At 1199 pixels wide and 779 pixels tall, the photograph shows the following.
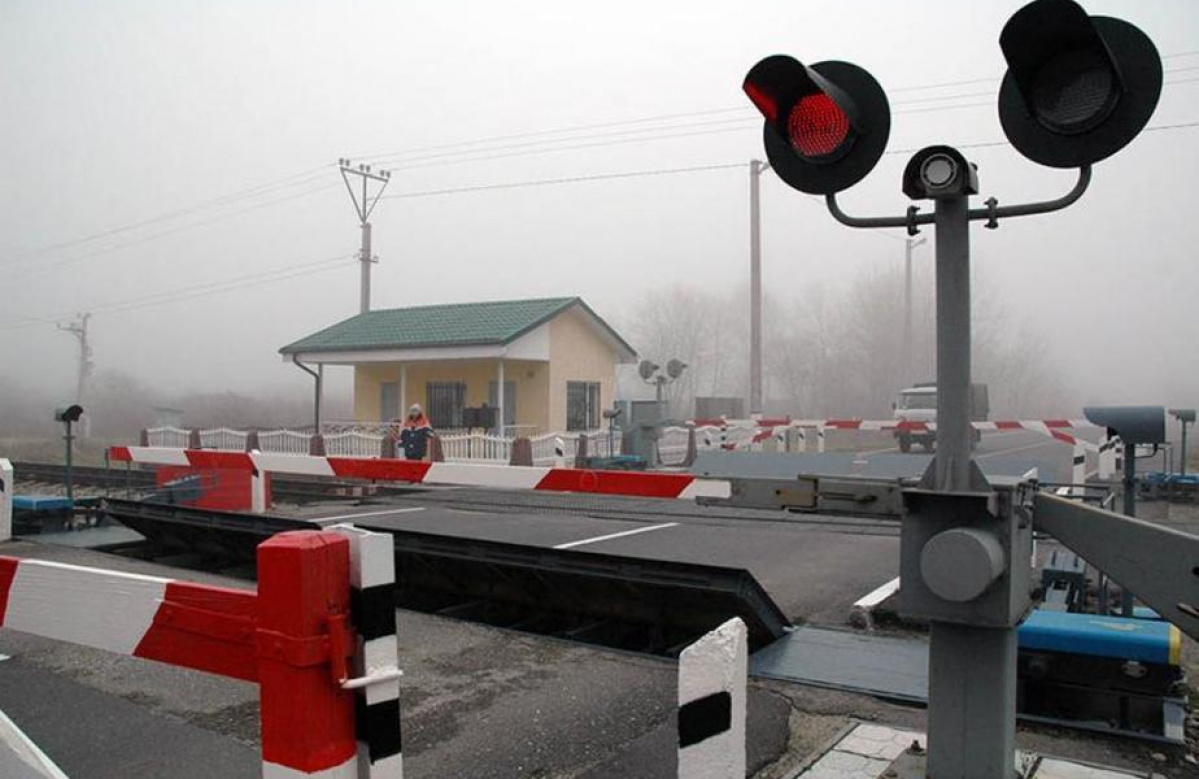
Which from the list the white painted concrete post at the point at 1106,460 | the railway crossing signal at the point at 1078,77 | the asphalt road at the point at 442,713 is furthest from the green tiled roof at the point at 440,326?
the railway crossing signal at the point at 1078,77

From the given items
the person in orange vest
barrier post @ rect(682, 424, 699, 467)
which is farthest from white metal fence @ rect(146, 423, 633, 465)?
the person in orange vest

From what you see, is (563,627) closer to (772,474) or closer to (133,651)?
(772,474)

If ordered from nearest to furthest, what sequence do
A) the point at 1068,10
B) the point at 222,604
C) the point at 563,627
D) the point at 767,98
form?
the point at 222,604 < the point at 1068,10 < the point at 767,98 < the point at 563,627

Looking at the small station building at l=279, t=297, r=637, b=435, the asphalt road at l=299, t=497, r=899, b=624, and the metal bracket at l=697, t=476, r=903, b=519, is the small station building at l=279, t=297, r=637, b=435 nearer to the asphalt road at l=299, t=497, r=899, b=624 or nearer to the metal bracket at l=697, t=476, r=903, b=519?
the asphalt road at l=299, t=497, r=899, b=624

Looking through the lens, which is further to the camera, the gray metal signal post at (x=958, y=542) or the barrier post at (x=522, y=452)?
the barrier post at (x=522, y=452)

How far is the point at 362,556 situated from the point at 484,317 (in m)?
23.8

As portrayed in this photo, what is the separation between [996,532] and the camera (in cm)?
251

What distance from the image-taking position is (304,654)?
160cm

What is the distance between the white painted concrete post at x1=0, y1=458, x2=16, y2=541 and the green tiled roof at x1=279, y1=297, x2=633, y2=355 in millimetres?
14538

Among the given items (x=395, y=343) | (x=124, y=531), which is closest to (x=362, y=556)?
(x=124, y=531)

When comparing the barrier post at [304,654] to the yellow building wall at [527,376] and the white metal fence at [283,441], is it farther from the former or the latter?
the white metal fence at [283,441]

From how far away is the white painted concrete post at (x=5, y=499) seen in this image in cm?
852

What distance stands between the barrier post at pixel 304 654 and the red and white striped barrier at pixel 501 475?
2.37 meters

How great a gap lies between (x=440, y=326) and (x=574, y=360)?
4.06 metres
